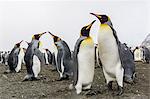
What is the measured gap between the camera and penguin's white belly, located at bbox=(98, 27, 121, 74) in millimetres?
4590

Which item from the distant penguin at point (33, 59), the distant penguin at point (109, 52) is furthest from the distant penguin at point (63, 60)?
the distant penguin at point (109, 52)

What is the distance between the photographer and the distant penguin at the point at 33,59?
6985mm

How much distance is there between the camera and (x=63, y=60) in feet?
22.0

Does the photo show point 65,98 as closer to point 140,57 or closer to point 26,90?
point 26,90

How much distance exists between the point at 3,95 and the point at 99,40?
172cm

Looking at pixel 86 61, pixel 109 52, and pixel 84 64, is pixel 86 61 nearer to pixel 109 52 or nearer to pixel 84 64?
pixel 84 64

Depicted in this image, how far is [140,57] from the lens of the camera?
1596 cm

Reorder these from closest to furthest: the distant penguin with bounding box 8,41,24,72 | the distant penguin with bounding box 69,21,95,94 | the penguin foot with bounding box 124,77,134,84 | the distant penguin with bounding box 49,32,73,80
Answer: the distant penguin with bounding box 69,21,95,94, the penguin foot with bounding box 124,77,134,84, the distant penguin with bounding box 49,32,73,80, the distant penguin with bounding box 8,41,24,72

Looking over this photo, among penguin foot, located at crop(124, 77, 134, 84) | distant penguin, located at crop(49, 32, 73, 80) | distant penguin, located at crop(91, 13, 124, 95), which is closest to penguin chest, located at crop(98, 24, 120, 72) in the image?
distant penguin, located at crop(91, 13, 124, 95)

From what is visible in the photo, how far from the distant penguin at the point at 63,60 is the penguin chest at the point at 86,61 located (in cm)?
180

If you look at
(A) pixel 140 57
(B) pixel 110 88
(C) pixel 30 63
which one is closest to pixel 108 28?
(B) pixel 110 88

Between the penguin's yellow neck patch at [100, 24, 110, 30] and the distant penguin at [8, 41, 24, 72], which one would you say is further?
the distant penguin at [8, 41, 24, 72]

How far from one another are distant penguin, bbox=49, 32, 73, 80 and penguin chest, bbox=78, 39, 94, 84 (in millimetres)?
1800

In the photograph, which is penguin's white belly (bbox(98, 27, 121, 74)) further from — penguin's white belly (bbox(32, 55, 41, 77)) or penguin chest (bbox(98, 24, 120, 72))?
penguin's white belly (bbox(32, 55, 41, 77))
